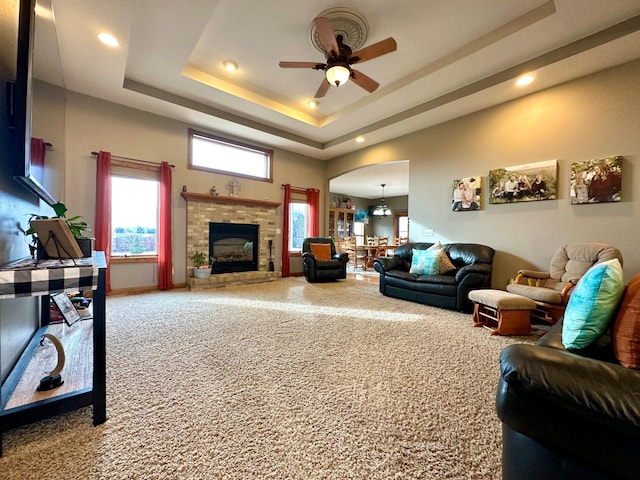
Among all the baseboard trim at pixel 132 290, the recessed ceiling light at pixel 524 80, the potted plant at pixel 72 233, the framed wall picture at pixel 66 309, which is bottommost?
the baseboard trim at pixel 132 290

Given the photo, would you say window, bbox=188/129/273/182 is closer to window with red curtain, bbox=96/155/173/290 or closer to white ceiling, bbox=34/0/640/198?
white ceiling, bbox=34/0/640/198

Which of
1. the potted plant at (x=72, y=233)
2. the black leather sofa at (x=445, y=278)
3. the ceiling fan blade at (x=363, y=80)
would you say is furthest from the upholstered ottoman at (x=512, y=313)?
the potted plant at (x=72, y=233)

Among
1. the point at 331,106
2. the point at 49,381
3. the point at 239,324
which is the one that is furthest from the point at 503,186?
the point at 49,381

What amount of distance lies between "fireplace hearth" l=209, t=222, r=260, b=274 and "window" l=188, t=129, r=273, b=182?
114 centimetres

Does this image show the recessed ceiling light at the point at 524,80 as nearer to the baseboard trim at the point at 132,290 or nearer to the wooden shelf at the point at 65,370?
the wooden shelf at the point at 65,370

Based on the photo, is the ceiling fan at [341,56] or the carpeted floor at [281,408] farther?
the ceiling fan at [341,56]

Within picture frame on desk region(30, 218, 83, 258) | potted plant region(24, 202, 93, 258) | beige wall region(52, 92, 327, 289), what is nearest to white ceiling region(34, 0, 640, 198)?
beige wall region(52, 92, 327, 289)

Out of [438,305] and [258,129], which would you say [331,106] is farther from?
[438,305]

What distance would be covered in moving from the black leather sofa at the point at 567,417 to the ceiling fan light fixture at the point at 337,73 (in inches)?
121

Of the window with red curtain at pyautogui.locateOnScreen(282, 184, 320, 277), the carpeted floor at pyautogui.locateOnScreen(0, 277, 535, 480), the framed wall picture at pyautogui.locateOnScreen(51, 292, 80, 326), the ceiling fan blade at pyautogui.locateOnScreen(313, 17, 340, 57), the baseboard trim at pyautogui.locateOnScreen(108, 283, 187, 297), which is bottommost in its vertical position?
the carpeted floor at pyautogui.locateOnScreen(0, 277, 535, 480)

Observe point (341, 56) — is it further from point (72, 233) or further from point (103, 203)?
point (103, 203)

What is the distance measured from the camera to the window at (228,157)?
5.13 meters

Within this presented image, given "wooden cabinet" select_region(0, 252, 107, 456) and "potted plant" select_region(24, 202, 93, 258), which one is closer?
"wooden cabinet" select_region(0, 252, 107, 456)

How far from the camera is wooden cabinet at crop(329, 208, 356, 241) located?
35.6 ft
